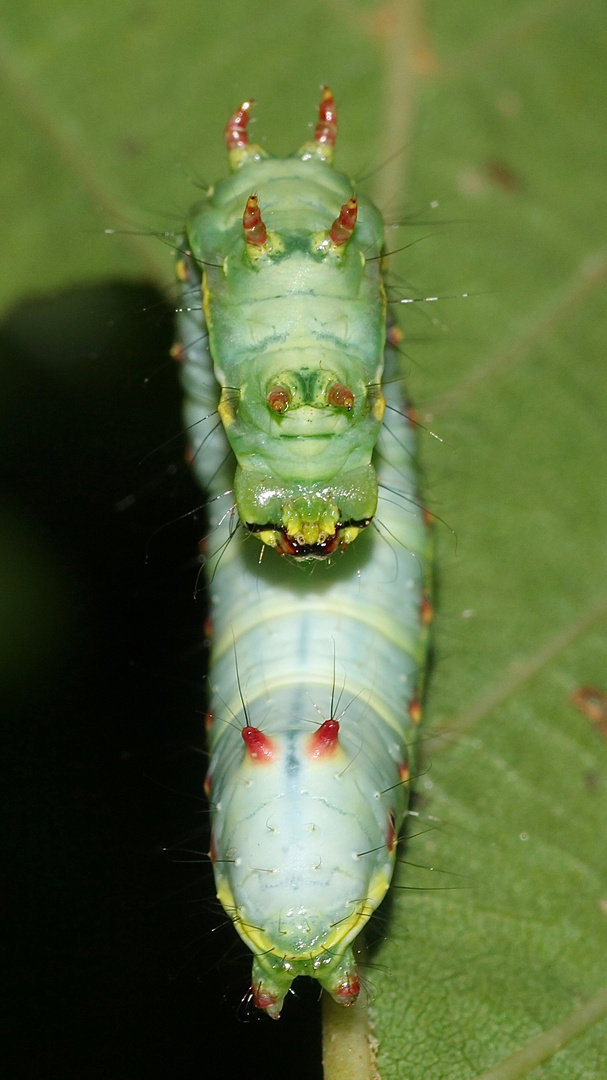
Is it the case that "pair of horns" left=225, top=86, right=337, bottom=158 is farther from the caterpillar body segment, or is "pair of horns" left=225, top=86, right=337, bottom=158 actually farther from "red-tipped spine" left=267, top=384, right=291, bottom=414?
"red-tipped spine" left=267, top=384, right=291, bottom=414

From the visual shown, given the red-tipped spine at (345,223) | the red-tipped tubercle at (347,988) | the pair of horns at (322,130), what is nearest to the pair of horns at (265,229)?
the red-tipped spine at (345,223)

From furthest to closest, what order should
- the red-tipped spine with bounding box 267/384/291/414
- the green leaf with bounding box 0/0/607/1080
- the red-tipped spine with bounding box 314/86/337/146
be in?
the green leaf with bounding box 0/0/607/1080
the red-tipped spine with bounding box 314/86/337/146
the red-tipped spine with bounding box 267/384/291/414

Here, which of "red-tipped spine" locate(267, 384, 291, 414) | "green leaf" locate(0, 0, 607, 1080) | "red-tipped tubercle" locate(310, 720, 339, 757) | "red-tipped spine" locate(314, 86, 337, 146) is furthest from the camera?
"green leaf" locate(0, 0, 607, 1080)

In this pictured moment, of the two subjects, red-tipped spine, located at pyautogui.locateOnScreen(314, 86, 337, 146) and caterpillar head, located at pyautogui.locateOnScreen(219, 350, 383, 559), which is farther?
red-tipped spine, located at pyautogui.locateOnScreen(314, 86, 337, 146)

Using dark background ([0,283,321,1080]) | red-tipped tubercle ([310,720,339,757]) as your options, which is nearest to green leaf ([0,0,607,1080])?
dark background ([0,283,321,1080])

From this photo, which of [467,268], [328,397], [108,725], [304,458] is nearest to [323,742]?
[304,458]

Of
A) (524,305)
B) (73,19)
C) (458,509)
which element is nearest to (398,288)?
(524,305)

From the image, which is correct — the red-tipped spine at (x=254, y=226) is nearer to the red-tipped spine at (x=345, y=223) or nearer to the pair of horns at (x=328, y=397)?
the red-tipped spine at (x=345, y=223)

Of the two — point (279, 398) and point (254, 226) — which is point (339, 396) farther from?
point (254, 226)

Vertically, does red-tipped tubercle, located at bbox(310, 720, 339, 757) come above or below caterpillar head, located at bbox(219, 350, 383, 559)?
below
